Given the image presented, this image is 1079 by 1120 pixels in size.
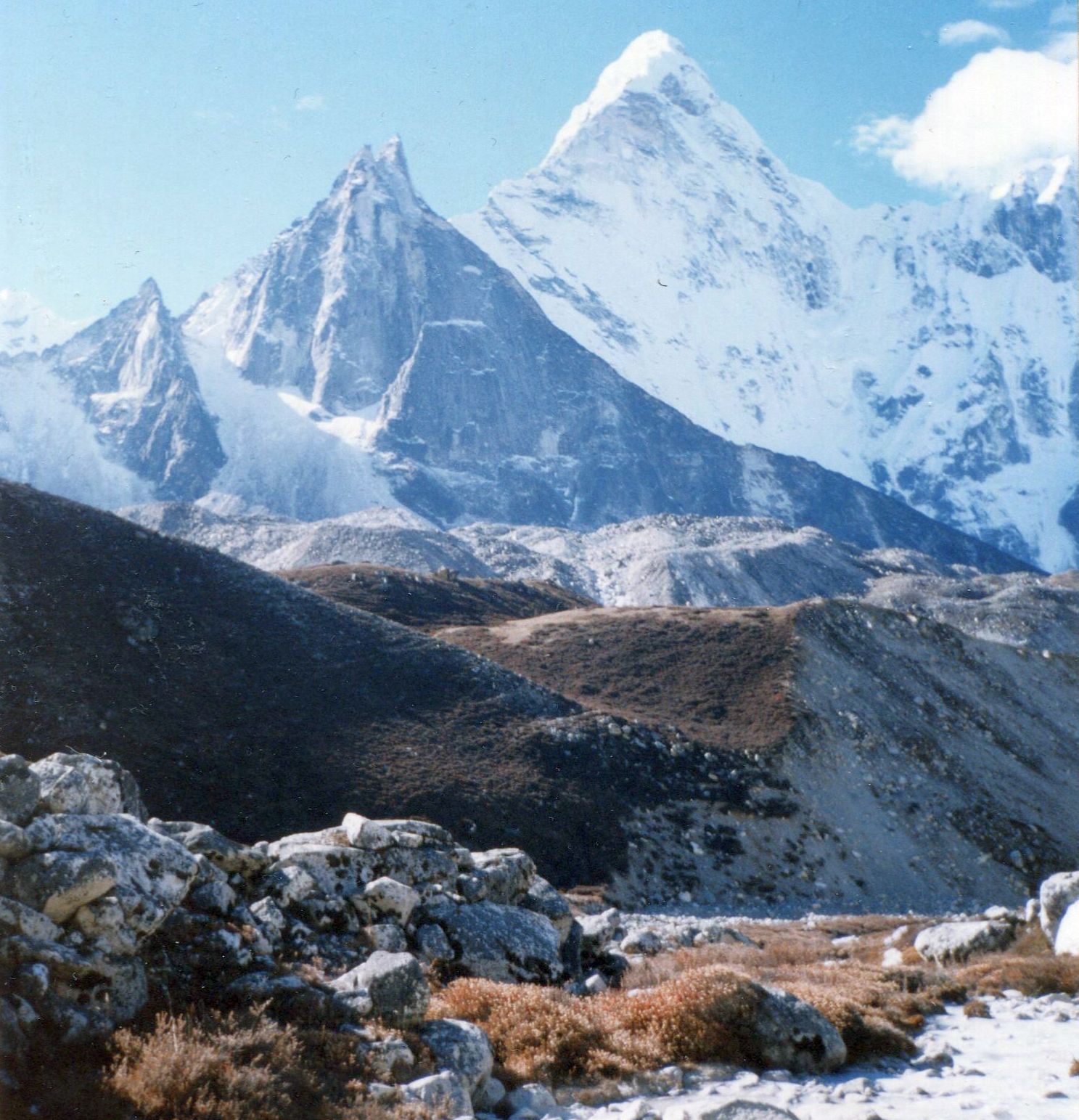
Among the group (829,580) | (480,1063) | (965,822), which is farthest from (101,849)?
(829,580)

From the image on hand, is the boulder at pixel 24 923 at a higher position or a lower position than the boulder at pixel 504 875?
higher

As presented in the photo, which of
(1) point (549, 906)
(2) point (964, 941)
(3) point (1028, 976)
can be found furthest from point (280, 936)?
(2) point (964, 941)

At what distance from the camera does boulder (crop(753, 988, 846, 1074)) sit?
12.4 m

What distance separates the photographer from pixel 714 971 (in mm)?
13391

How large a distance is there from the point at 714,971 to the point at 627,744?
3743 centimetres

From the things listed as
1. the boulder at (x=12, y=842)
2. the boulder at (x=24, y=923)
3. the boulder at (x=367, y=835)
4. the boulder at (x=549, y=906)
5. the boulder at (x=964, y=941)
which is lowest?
the boulder at (x=964, y=941)

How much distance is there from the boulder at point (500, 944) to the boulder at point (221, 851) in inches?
115

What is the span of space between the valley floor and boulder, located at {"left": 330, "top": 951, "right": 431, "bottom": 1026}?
202 centimetres

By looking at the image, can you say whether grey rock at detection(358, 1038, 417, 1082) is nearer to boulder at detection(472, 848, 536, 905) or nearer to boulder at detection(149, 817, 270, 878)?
boulder at detection(149, 817, 270, 878)

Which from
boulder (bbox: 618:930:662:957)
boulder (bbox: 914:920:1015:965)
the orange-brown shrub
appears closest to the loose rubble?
boulder (bbox: 618:930:662:957)

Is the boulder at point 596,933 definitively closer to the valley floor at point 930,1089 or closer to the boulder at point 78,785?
the valley floor at point 930,1089

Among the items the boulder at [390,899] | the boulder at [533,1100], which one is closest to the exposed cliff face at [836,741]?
the boulder at [390,899]

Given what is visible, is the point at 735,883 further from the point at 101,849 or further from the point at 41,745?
the point at 101,849

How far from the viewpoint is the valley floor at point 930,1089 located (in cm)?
1054
